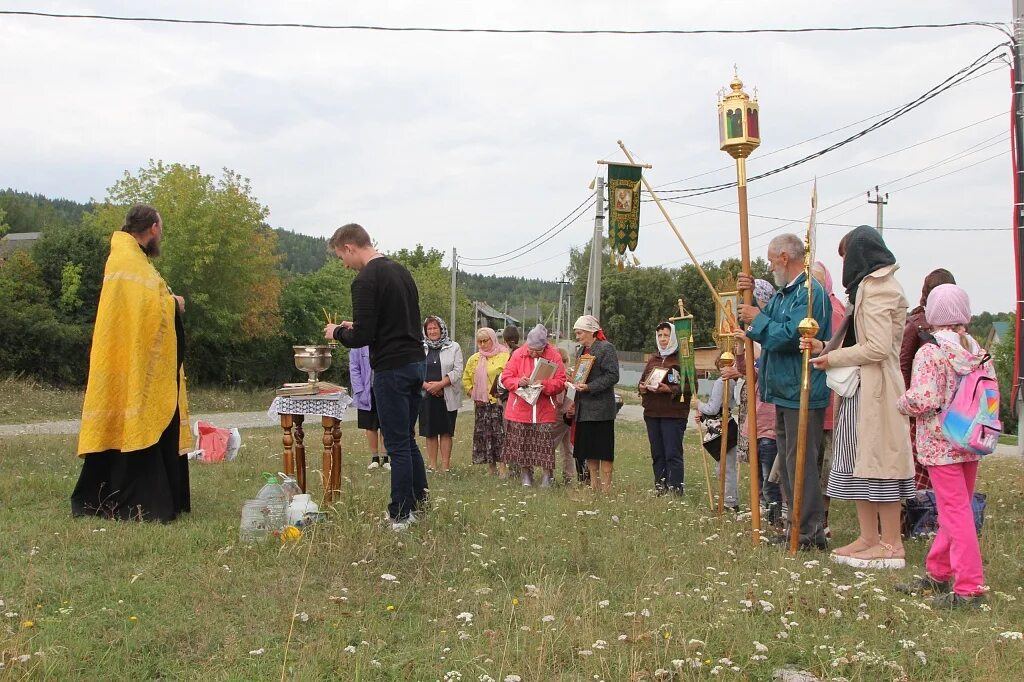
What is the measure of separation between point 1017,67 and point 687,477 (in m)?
6.55

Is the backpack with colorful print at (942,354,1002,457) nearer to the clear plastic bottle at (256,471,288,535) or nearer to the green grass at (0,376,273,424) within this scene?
the clear plastic bottle at (256,471,288,535)

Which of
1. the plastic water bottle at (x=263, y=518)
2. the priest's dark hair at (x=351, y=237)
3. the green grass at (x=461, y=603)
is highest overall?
the priest's dark hair at (x=351, y=237)

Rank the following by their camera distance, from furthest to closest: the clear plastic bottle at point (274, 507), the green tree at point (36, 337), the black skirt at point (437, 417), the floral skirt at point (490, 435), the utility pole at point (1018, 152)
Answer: the green tree at point (36, 337) < the floral skirt at point (490, 435) < the black skirt at point (437, 417) < the utility pole at point (1018, 152) < the clear plastic bottle at point (274, 507)

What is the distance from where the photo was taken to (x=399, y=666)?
3.95m

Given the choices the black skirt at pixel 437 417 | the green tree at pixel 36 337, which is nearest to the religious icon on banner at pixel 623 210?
the black skirt at pixel 437 417

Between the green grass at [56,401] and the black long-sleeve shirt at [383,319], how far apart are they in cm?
1578

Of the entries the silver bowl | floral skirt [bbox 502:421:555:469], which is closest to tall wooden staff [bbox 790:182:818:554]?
the silver bowl

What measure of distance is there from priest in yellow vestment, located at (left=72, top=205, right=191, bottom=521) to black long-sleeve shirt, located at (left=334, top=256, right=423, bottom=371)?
1582mm

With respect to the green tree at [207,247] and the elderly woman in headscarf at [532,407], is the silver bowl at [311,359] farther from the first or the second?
the green tree at [207,247]

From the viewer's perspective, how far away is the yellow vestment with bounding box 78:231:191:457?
670 centimetres

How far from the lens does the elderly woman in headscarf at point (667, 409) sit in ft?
30.1

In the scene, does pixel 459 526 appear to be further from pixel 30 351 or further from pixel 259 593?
pixel 30 351

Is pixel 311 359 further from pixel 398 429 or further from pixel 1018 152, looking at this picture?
pixel 1018 152

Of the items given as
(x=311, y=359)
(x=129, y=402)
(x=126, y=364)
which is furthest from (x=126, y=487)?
(x=311, y=359)
